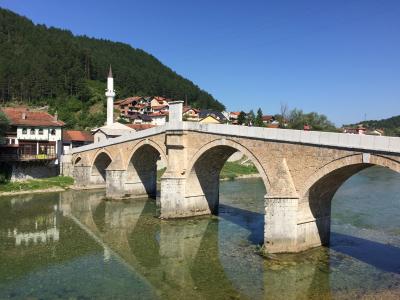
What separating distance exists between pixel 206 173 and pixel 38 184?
51.2 feet

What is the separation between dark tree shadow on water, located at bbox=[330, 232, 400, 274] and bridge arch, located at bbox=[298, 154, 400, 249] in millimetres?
800

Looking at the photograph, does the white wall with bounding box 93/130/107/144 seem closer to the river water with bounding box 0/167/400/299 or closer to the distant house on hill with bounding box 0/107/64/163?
the distant house on hill with bounding box 0/107/64/163

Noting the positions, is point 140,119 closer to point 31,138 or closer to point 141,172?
point 31,138

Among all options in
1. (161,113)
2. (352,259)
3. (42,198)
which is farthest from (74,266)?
(161,113)

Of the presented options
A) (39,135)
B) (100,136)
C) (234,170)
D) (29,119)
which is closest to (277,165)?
(39,135)

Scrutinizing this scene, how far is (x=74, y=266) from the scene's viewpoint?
1434cm

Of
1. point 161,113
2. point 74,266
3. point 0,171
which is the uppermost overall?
point 161,113

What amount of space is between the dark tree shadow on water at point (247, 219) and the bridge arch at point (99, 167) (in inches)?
472

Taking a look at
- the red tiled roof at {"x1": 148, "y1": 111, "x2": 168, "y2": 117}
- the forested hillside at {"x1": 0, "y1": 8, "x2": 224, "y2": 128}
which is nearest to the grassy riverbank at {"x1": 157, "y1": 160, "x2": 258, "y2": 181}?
the forested hillside at {"x1": 0, "y1": 8, "x2": 224, "y2": 128}

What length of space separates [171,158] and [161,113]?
50612 mm

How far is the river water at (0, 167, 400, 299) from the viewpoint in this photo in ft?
39.9

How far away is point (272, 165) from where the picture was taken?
1642 centimetres

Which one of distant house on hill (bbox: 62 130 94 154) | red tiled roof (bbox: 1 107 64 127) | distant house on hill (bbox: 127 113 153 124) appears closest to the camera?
Answer: red tiled roof (bbox: 1 107 64 127)

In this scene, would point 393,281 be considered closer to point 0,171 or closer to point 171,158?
point 171,158
